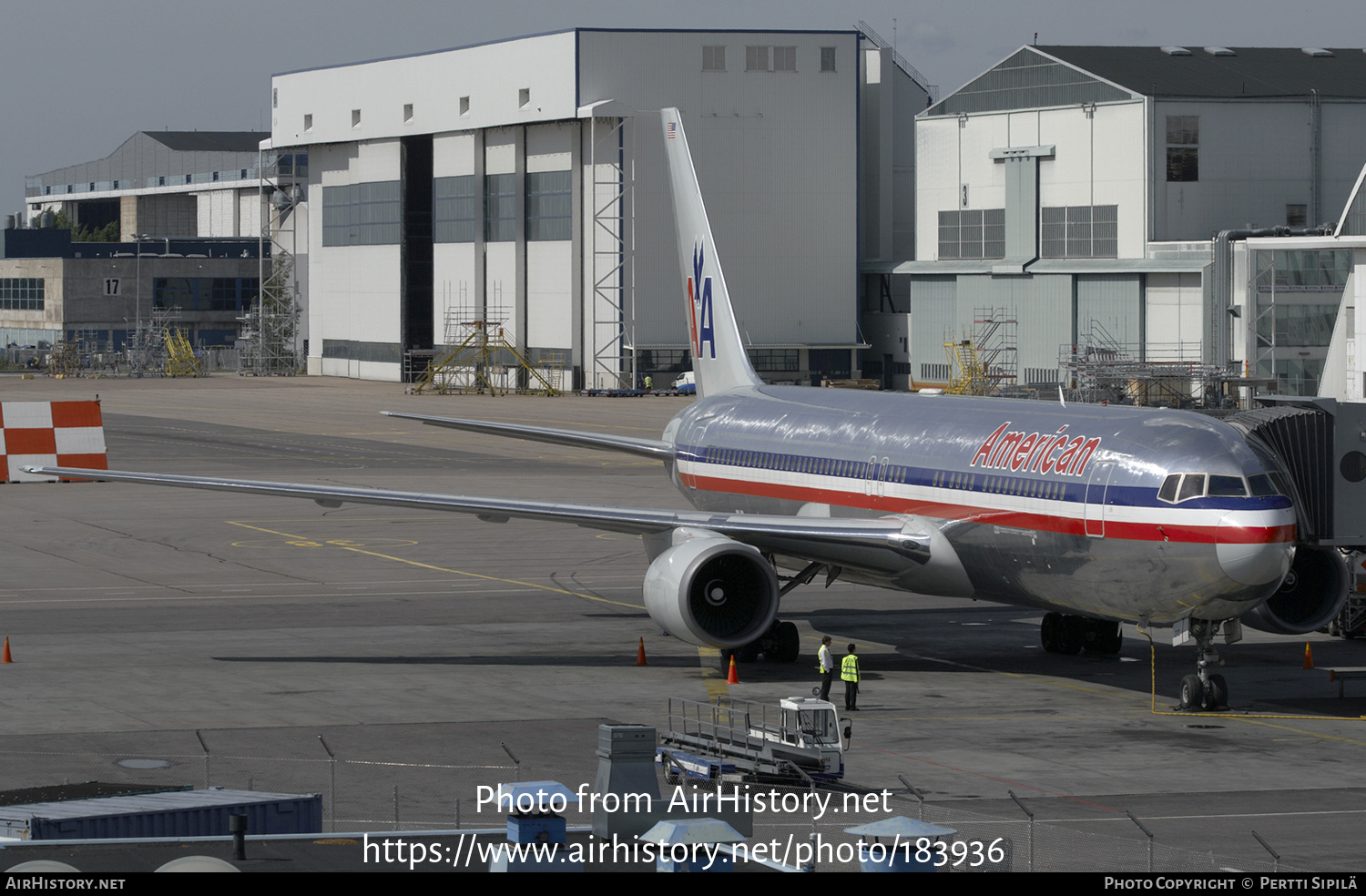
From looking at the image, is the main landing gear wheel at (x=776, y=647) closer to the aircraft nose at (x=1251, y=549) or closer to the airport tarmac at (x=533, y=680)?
the airport tarmac at (x=533, y=680)

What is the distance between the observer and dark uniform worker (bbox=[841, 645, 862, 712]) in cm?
3056

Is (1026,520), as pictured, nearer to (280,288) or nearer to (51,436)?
(51,436)

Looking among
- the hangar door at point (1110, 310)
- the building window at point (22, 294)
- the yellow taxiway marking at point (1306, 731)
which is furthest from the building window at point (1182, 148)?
the building window at point (22, 294)

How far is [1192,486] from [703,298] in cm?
1936

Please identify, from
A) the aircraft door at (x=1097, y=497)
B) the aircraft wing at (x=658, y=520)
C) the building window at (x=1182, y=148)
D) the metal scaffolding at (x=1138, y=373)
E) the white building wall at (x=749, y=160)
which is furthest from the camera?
the white building wall at (x=749, y=160)

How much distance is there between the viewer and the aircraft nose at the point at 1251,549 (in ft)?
93.1

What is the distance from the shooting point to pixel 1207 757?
89.1ft

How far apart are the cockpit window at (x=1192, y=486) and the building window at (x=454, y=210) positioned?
11385cm

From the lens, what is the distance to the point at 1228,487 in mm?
28859

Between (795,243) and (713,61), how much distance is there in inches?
570

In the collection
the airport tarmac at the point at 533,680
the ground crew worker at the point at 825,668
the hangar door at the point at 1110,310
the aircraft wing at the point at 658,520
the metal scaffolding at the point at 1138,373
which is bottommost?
the airport tarmac at the point at 533,680

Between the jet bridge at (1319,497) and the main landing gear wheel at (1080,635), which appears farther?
the main landing gear wheel at (1080,635)

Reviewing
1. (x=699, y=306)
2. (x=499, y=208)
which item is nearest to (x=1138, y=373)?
(x=699, y=306)
